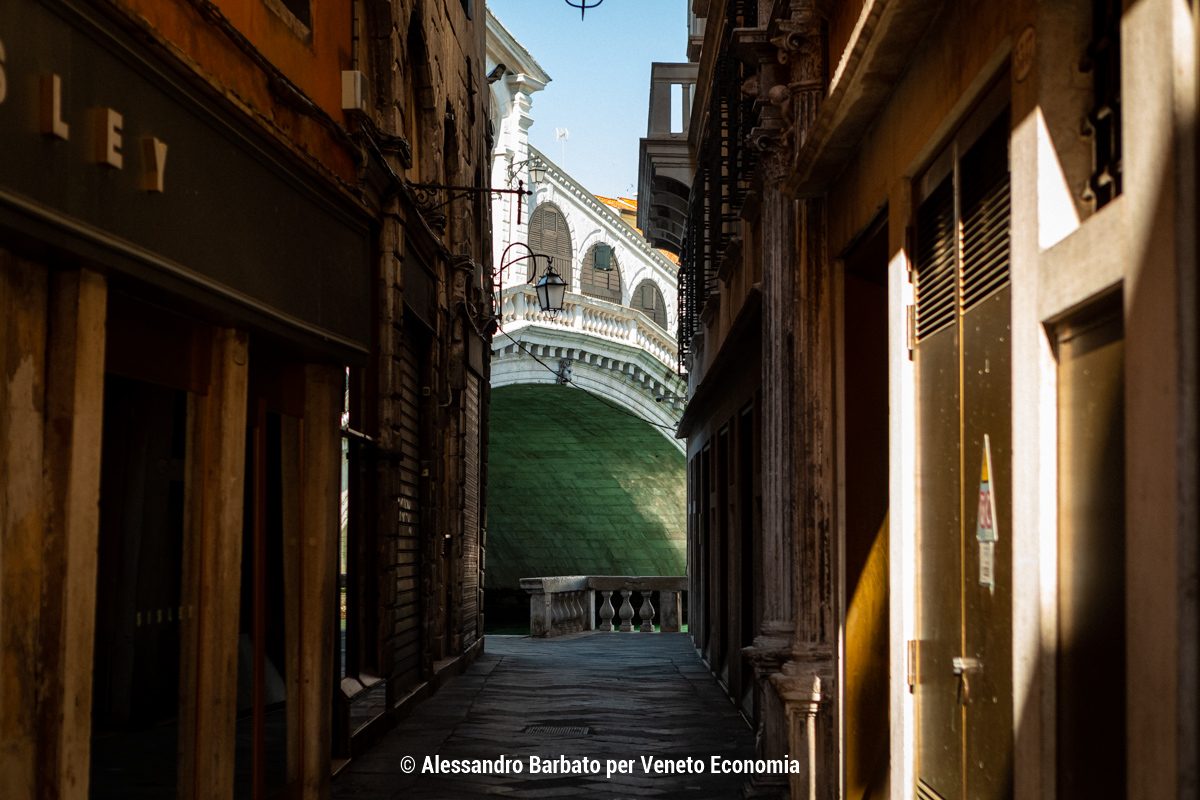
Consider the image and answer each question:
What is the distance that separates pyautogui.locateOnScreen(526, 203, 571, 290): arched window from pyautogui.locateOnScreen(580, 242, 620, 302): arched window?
3.36ft

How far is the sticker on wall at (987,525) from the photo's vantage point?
170 inches

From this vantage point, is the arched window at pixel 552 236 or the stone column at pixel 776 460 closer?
the stone column at pixel 776 460

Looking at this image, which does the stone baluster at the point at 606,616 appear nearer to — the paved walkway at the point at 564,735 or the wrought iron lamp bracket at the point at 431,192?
the paved walkway at the point at 564,735

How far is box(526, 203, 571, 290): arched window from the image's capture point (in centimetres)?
3962

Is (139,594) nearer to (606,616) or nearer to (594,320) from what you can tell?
(606,616)

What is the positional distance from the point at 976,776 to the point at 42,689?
102 inches

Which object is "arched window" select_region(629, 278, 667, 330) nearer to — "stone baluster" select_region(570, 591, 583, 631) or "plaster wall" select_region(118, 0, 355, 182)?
"stone baluster" select_region(570, 591, 583, 631)

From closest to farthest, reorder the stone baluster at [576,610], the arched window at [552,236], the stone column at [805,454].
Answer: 1. the stone column at [805,454]
2. the stone baluster at [576,610]
3. the arched window at [552,236]

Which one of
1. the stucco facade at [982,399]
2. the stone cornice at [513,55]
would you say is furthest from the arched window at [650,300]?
the stucco facade at [982,399]

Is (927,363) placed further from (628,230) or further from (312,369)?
(628,230)

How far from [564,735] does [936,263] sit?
626cm

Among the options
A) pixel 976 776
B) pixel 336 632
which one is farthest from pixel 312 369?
pixel 976 776

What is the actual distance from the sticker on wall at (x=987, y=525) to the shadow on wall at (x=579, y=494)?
31637 millimetres

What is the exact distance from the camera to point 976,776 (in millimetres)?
4523
